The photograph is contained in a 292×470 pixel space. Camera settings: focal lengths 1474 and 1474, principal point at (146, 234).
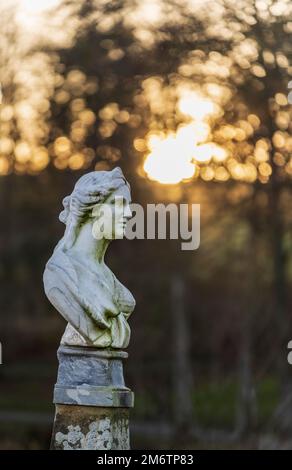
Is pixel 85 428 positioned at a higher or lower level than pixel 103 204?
lower

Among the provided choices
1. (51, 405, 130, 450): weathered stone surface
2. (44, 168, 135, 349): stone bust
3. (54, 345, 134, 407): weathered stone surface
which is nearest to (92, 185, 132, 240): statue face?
(44, 168, 135, 349): stone bust

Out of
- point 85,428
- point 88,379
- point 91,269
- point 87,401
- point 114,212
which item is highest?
point 114,212

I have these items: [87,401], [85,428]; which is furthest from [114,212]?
[85,428]

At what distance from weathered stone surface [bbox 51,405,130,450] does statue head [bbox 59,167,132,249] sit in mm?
1173

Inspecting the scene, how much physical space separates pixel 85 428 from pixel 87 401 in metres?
0.20

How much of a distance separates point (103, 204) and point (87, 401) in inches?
54.6

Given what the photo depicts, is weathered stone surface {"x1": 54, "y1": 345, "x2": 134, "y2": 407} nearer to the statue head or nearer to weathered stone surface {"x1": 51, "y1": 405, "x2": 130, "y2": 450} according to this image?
weathered stone surface {"x1": 51, "y1": 405, "x2": 130, "y2": 450}

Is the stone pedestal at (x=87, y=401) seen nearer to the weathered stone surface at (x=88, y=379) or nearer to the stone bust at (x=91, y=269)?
the weathered stone surface at (x=88, y=379)

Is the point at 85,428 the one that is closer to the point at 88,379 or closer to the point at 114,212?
the point at 88,379

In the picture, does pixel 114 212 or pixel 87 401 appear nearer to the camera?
pixel 87 401

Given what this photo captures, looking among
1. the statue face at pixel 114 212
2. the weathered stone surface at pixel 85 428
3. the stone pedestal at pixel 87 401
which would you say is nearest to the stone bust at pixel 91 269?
the statue face at pixel 114 212

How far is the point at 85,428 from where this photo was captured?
1034 centimetres

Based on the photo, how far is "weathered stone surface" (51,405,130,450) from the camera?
33.9 feet
